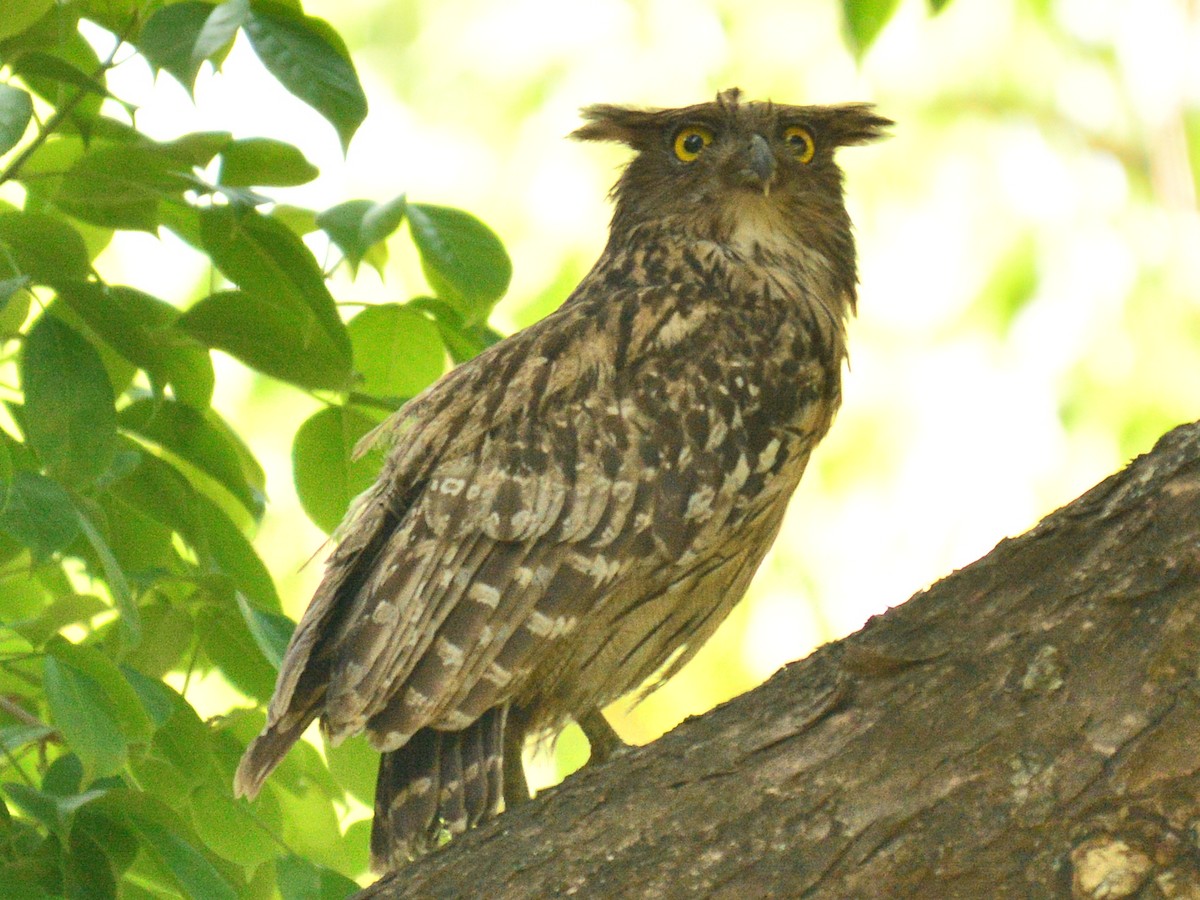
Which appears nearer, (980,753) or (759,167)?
(980,753)

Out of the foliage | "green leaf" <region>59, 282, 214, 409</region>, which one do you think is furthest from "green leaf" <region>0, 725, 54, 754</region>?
"green leaf" <region>59, 282, 214, 409</region>

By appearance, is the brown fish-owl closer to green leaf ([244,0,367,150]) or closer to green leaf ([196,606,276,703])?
green leaf ([196,606,276,703])

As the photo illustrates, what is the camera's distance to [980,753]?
1698 millimetres

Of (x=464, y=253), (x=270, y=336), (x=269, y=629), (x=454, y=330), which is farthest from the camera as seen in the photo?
(x=454, y=330)

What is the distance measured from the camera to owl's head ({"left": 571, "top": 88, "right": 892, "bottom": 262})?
3238mm

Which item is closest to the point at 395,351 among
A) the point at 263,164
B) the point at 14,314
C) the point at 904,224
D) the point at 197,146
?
the point at 263,164

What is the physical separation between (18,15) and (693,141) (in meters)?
1.67

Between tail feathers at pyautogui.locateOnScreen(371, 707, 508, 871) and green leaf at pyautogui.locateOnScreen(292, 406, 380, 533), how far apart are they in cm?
39

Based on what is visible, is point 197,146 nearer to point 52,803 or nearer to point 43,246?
point 43,246

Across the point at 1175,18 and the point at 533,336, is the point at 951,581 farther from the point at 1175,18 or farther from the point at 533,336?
the point at 1175,18

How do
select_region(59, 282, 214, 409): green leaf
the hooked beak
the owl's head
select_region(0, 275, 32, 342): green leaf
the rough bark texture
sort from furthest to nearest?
the owl's head
the hooked beak
select_region(59, 282, 214, 409): green leaf
select_region(0, 275, 32, 342): green leaf
the rough bark texture

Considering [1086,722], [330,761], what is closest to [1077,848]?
[1086,722]

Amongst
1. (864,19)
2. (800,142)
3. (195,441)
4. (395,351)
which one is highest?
(800,142)

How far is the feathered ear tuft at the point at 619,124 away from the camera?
341 cm
